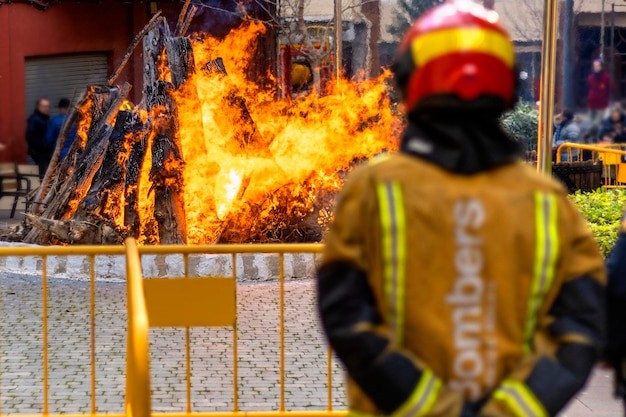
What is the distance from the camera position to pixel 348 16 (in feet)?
77.6

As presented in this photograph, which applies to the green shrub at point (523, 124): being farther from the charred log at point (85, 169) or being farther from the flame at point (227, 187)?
the charred log at point (85, 169)

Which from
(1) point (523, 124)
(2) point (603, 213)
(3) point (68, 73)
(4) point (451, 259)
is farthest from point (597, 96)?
(4) point (451, 259)

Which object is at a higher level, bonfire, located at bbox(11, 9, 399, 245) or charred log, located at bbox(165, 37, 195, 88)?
charred log, located at bbox(165, 37, 195, 88)

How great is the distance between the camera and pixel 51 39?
71.6 feet

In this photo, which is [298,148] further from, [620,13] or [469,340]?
[620,13]

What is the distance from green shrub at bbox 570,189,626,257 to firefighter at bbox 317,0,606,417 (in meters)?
6.75

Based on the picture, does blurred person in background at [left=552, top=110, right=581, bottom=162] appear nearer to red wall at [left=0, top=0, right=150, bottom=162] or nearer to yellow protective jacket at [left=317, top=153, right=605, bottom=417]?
red wall at [left=0, top=0, right=150, bottom=162]

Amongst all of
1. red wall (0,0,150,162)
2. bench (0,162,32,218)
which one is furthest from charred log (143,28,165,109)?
red wall (0,0,150,162)

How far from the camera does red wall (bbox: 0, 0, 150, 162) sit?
21.0m

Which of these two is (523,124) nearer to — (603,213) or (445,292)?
(603,213)

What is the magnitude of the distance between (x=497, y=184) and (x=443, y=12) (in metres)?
0.42

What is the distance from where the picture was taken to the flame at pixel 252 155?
10.8m

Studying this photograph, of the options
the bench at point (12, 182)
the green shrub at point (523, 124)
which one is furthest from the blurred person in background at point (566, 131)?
the bench at point (12, 182)

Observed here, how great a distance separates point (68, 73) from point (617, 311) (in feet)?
68.6
